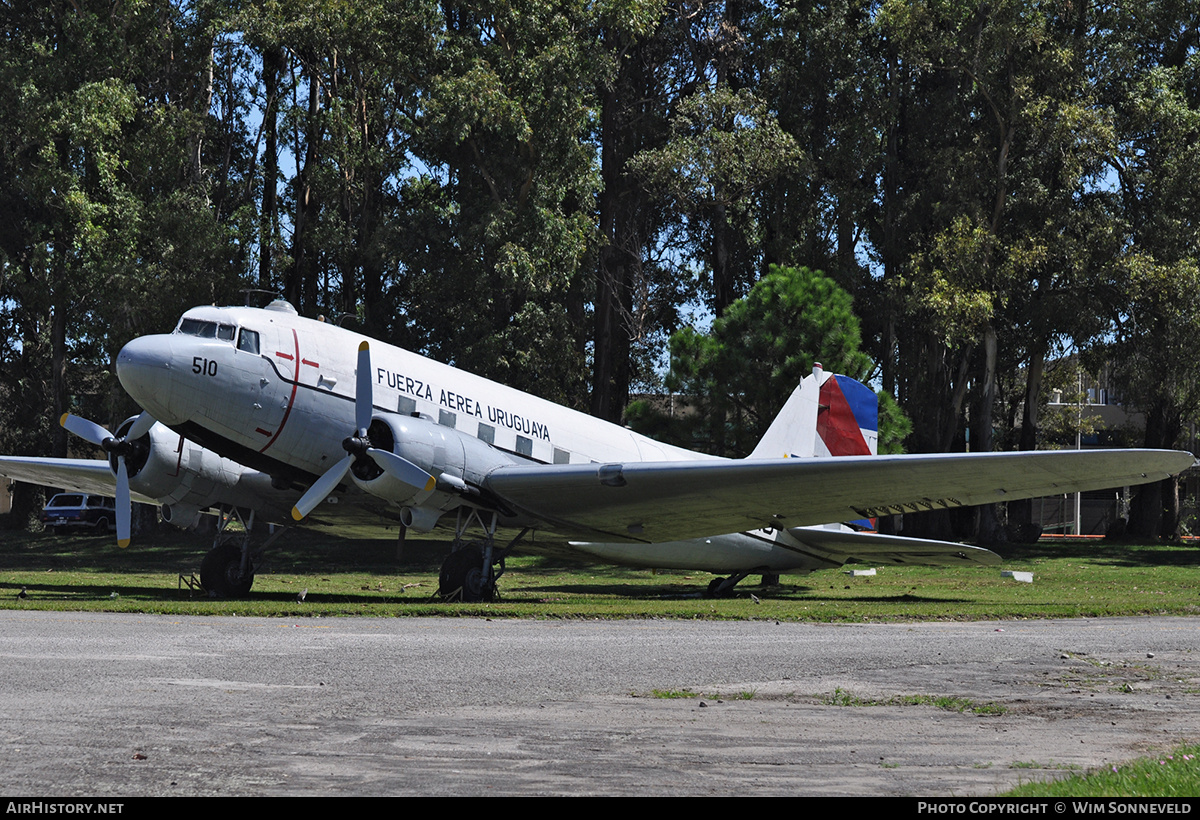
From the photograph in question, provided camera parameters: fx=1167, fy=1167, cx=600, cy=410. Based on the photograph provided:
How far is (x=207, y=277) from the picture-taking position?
38.1 m

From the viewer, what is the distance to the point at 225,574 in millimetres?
19609

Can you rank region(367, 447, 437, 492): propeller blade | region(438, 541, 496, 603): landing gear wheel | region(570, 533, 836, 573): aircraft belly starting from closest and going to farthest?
region(367, 447, 437, 492): propeller blade, region(438, 541, 496, 603): landing gear wheel, region(570, 533, 836, 573): aircraft belly

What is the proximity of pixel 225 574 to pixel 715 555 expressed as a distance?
9371 millimetres

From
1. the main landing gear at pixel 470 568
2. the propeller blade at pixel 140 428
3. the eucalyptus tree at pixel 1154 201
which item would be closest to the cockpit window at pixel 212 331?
the propeller blade at pixel 140 428

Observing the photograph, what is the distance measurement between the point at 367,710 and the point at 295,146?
133 ft

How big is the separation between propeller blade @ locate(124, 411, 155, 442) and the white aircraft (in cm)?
4

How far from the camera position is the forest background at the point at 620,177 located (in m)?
36.5

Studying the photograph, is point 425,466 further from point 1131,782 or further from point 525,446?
point 1131,782

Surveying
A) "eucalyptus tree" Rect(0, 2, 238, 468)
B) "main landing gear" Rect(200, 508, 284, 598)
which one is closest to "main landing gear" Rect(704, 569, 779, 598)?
"main landing gear" Rect(200, 508, 284, 598)

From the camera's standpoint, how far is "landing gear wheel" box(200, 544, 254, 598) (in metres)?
19.5

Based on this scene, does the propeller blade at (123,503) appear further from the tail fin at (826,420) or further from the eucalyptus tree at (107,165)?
the eucalyptus tree at (107,165)

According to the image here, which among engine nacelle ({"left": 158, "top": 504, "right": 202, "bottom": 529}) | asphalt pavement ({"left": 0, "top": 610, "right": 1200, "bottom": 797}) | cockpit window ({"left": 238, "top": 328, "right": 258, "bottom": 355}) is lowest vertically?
asphalt pavement ({"left": 0, "top": 610, "right": 1200, "bottom": 797})

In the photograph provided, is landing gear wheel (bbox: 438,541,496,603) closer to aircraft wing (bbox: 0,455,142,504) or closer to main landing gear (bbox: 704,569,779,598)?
main landing gear (bbox: 704,569,779,598)

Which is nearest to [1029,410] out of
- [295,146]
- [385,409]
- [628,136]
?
[628,136]
